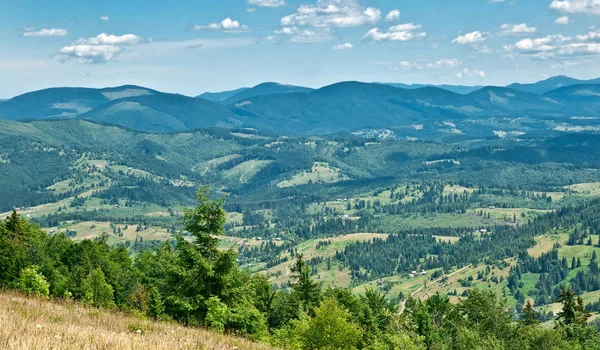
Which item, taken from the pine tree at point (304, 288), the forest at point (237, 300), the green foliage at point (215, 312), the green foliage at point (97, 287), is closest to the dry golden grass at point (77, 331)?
the forest at point (237, 300)

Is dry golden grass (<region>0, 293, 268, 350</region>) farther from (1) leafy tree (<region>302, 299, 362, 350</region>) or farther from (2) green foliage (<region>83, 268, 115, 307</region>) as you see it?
(2) green foliage (<region>83, 268, 115, 307</region>)

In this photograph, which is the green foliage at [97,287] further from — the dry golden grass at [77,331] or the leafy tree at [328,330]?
the dry golden grass at [77,331]

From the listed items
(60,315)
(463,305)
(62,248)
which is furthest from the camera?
(62,248)

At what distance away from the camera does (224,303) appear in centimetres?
4075

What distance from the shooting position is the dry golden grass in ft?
42.8

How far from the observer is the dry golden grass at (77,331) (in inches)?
513

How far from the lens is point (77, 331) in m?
14.9

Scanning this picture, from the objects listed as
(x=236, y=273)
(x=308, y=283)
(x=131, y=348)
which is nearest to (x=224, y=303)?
(x=236, y=273)

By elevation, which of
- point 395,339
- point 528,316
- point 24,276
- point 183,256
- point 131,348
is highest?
point 131,348

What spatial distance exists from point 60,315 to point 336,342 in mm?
34962

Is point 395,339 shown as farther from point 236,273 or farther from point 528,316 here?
point 528,316

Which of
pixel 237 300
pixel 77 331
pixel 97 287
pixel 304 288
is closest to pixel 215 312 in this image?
pixel 237 300

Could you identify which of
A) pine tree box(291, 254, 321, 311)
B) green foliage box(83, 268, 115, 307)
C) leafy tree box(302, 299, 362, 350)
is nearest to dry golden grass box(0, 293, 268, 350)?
leafy tree box(302, 299, 362, 350)

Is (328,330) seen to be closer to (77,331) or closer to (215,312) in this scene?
(215,312)
